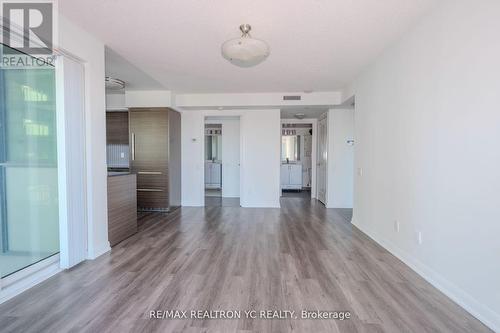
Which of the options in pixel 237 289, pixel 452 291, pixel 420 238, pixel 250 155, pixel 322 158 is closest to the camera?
pixel 452 291

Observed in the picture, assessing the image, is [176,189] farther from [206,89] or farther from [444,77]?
[444,77]

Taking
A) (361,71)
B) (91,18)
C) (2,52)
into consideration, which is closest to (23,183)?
(2,52)

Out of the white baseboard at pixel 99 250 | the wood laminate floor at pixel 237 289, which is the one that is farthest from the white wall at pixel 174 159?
the white baseboard at pixel 99 250

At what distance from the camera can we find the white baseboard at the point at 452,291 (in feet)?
5.56

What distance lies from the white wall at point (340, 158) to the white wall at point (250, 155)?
1274mm

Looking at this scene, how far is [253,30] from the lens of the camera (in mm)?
2668

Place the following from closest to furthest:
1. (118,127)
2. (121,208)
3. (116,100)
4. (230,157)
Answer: (121,208) → (116,100) → (118,127) → (230,157)

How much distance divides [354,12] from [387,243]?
2.73 m

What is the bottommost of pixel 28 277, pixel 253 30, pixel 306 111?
pixel 28 277

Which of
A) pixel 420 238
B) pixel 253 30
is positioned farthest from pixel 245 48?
Result: pixel 420 238

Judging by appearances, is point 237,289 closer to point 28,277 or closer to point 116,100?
point 28,277

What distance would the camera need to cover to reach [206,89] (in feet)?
16.6

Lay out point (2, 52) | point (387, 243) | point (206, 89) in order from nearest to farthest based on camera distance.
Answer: point (2, 52)
point (387, 243)
point (206, 89)

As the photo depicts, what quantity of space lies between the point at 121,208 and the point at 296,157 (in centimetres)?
657
